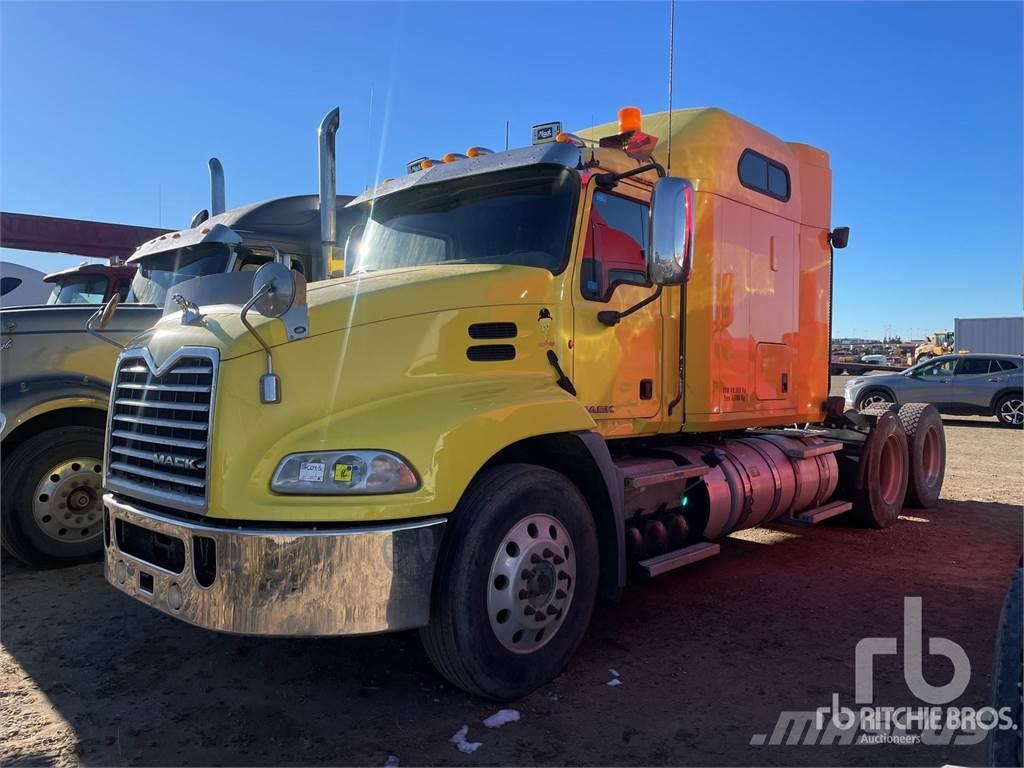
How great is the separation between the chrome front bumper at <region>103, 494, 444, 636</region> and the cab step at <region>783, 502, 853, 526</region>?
4.29 meters

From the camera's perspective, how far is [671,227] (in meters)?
3.91

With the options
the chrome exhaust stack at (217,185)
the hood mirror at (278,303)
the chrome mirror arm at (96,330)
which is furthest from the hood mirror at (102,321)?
the hood mirror at (278,303)

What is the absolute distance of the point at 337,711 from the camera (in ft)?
11.6

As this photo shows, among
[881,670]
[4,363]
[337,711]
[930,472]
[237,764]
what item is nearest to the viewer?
[237,764]

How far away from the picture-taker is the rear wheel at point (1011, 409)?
56.4 feet

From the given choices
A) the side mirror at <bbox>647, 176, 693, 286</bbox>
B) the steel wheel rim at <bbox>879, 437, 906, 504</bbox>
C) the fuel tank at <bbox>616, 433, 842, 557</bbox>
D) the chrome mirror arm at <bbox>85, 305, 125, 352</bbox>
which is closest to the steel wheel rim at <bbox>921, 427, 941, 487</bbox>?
the steel wheel rim at <bbox>879, 437, 906, 504</bbox>

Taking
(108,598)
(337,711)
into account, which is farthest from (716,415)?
(108,598)

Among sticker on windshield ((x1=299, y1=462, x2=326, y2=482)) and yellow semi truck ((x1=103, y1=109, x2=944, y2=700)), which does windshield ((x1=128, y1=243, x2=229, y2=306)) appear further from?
sticker on windshield ((x1=299, y1=462, x2=326, y2=482))

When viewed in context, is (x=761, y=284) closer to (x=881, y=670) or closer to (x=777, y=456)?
(x=777, y=456)

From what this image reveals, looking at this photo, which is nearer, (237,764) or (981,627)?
(237,764)

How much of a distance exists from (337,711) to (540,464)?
1575mm

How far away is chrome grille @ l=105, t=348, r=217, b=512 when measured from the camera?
3283 millimetres

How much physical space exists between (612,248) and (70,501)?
4577mm

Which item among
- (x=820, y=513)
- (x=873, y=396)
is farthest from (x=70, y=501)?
(x=873, y=396)
